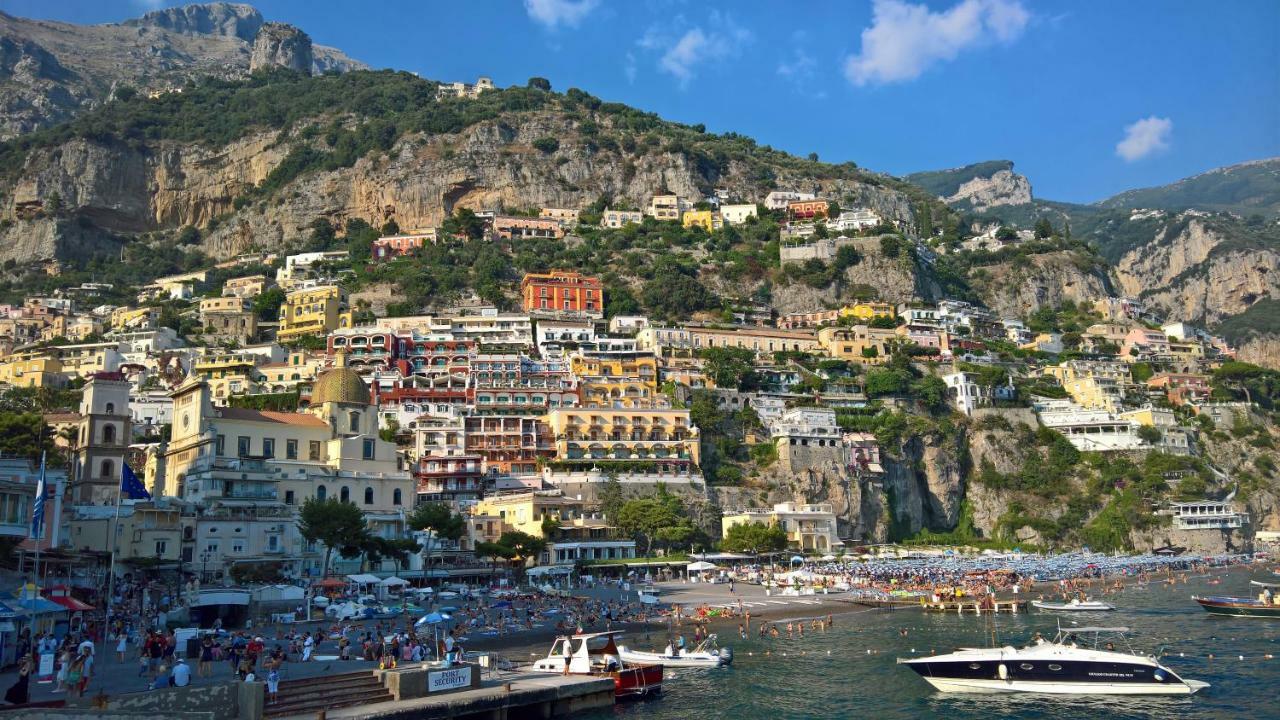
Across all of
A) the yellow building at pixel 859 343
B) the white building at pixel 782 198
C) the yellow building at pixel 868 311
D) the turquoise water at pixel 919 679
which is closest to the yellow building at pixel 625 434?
the yellow building at pixel 859 343

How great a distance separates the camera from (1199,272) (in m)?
175

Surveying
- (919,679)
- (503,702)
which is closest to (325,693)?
(503,702)

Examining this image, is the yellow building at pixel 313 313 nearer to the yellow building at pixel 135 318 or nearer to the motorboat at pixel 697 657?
the yellow building at pixel 135 318

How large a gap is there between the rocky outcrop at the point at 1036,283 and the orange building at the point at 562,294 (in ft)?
175

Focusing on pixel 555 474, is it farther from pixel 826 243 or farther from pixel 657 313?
pixel 826 243

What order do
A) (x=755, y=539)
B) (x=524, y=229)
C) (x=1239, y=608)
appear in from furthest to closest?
(x=524, y=229), (x=755, y=539), (x=1239, y=608)

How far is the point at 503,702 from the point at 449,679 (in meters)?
1.46

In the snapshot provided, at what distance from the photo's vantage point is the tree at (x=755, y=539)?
71.8m

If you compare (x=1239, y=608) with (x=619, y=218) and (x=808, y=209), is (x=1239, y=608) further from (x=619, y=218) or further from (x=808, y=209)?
(x=619, y=218)

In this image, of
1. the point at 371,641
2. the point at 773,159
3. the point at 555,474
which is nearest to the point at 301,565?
the point at 371,641

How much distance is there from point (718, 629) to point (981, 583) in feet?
78.3

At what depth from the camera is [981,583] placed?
64.3m

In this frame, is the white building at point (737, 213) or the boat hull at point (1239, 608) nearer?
the boat hull at point (1239, 608)

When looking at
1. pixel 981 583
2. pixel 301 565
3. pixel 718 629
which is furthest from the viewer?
pixel 981 583
